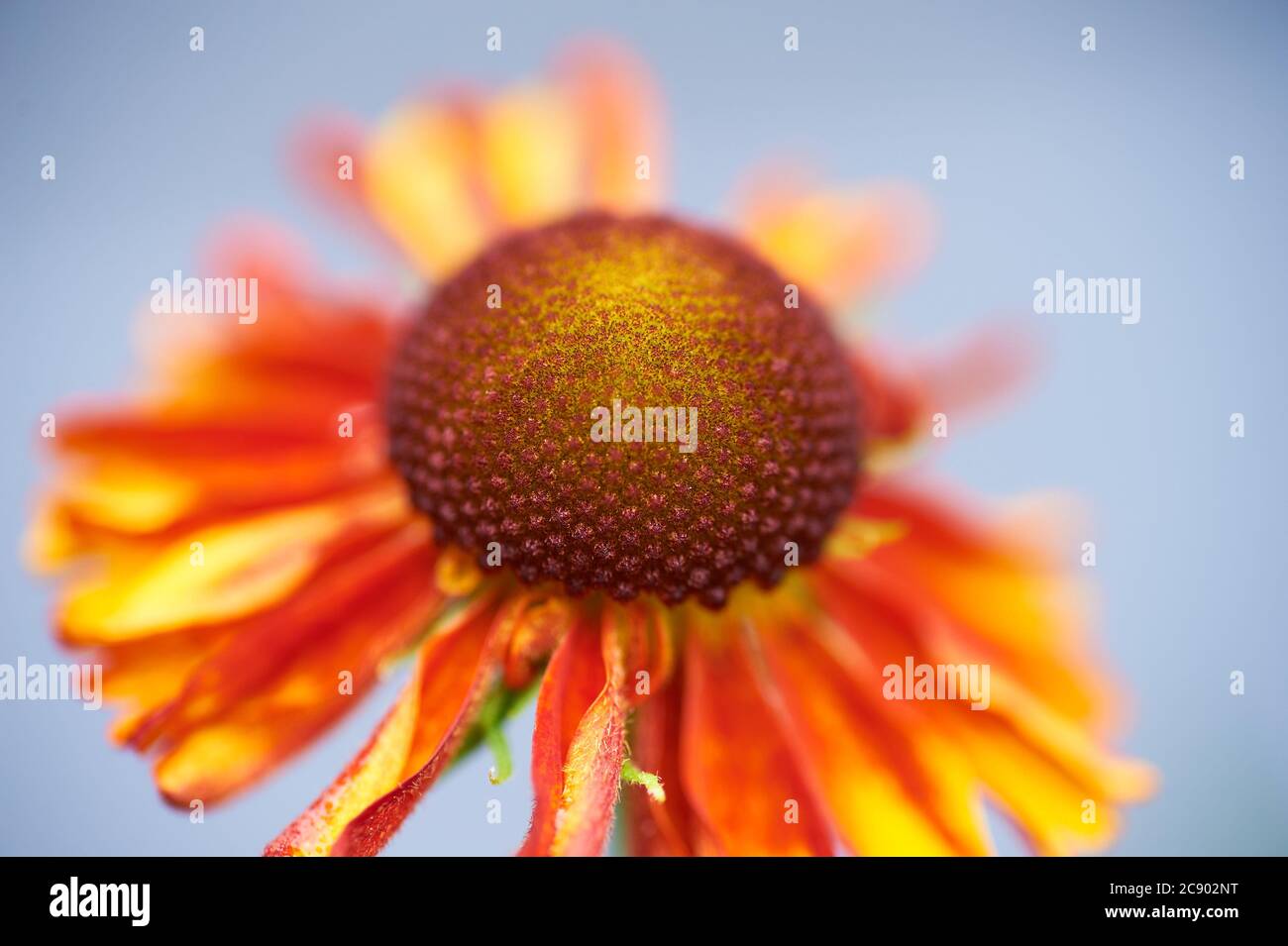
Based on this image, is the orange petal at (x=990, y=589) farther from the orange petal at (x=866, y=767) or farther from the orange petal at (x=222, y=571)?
the orange petal at (x=222, y=571)

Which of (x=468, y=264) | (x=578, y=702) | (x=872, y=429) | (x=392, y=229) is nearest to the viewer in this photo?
(x=578, y=702)

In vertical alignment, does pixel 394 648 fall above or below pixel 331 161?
below

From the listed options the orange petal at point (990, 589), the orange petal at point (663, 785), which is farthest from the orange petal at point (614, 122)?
the orange petal at point (663, 785)

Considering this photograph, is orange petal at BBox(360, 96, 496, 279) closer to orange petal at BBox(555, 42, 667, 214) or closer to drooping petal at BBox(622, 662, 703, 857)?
orange petal at BBox(555, 42, 667, 214)

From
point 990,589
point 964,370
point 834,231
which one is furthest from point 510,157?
point 990,589

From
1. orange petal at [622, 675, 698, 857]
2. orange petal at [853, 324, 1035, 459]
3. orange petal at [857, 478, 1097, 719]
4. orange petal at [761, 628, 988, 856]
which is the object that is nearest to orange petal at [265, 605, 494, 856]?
orange petal at [622, 675, 698, 857]

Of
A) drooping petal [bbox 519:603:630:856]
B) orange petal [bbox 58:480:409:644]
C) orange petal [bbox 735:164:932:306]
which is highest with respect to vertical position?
orange petal [bbox 735:164:932:306]
